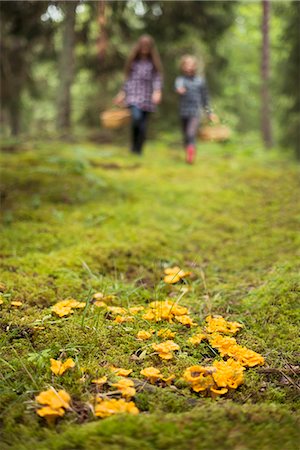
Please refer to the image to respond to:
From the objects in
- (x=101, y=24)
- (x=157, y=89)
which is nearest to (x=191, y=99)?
(x=157, y=89)

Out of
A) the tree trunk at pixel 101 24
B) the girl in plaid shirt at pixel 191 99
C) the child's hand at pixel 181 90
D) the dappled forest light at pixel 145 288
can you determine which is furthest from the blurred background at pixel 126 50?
the tree trunk at pixel 101 24

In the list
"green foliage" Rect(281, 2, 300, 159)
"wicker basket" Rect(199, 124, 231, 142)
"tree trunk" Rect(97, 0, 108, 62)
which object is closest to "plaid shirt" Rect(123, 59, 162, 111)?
"wicker basket" Rect(199, 124, 231, 142)

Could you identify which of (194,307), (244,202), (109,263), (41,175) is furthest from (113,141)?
(194,307)

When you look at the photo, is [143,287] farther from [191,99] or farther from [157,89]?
[191,99]

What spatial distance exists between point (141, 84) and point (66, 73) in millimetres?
2233

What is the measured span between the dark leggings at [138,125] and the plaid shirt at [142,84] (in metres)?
0.10

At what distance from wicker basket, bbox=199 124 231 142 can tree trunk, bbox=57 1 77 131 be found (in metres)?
3.44

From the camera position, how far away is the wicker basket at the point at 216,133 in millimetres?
11271

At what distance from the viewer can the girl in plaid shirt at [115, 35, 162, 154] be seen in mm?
8945

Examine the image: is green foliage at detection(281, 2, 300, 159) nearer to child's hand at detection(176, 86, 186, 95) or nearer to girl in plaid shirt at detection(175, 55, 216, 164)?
girl in plaid shirt at detection(175, 55, 216, 164)

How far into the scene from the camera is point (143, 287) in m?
3.56

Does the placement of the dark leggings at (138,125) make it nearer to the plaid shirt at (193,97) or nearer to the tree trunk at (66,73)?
the plaid shirt at (193,97)

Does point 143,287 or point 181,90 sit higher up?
point 181,90

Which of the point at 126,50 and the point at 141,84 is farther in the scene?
the point at 126,50
